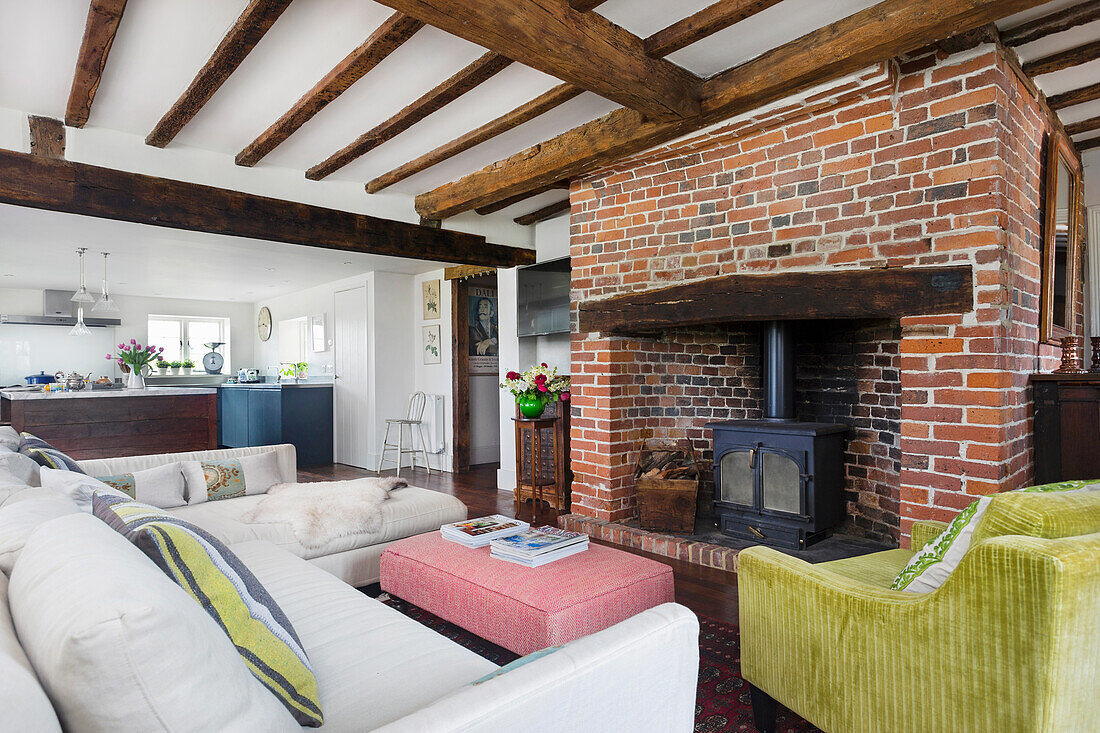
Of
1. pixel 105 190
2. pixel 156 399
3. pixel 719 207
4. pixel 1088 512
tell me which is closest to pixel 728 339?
pixel 719 207

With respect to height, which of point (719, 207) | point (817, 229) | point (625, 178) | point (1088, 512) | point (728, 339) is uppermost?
point (625, 178)

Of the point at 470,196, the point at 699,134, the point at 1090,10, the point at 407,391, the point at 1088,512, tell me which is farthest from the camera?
the point at 407,391

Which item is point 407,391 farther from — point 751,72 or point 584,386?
point 751,72

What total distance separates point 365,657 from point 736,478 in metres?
2.59

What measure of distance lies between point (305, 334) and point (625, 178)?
6.08 metres

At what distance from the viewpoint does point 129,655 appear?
0.72m

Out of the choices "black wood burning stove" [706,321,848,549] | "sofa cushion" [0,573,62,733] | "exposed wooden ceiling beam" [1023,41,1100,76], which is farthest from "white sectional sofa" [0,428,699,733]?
"exposed wooden ceiling beam" [1023,41,1100,76]

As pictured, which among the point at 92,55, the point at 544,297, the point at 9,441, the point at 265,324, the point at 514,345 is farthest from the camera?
the point at 265,324

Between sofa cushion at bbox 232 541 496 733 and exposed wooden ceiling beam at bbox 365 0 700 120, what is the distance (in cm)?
186

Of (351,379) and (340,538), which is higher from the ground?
(351,379)

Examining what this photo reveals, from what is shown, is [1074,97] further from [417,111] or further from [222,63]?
[222,63]

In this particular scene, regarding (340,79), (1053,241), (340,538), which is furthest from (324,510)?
(1053,241)

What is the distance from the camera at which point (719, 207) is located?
11.4 feet

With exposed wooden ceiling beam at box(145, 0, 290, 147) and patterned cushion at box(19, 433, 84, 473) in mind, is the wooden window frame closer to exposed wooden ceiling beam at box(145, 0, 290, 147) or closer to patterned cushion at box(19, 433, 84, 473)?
exposed wooden ceiling beam at box(145, 0, 290, 147)
